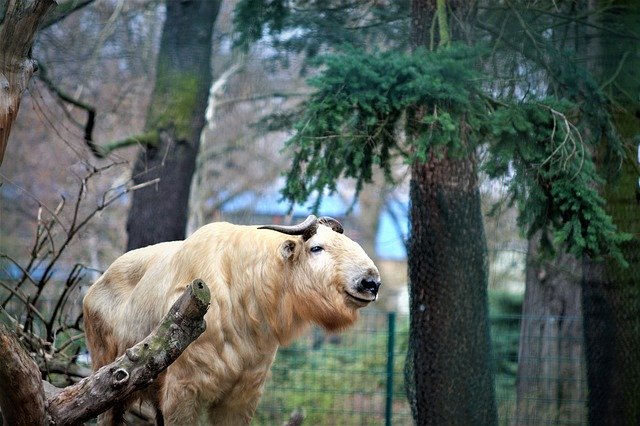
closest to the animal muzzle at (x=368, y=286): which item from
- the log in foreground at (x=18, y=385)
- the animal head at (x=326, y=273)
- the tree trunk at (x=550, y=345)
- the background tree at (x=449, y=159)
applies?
the animal head at (x=326, y=273)

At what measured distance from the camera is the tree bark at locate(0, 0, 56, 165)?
165 inches

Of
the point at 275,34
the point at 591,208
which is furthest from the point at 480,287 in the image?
the point at 275,34

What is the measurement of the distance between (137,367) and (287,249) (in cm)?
170

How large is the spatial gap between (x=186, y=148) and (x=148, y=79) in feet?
27.1

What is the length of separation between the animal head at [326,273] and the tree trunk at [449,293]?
1342 millimetres

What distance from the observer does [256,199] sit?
2108 cm

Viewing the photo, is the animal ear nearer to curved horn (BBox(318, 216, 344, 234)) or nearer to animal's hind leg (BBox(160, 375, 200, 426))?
curved horn (BBox(318, 216, 344, 234))

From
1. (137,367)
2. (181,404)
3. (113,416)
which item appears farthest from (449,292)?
(137,367)

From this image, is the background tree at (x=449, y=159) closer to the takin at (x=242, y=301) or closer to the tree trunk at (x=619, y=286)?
the tree trunk at (x=619, y=286)

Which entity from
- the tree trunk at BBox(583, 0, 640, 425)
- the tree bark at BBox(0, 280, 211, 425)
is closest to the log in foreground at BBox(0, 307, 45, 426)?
the tree bark at BBox(0, 280, 211, 425)

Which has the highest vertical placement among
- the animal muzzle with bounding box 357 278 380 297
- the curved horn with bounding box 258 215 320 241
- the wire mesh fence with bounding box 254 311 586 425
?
the curved horn with bounding box 258 215 320 241

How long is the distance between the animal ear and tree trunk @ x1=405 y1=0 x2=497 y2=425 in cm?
158

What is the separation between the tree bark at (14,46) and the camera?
4.20 m

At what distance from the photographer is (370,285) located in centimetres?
536
